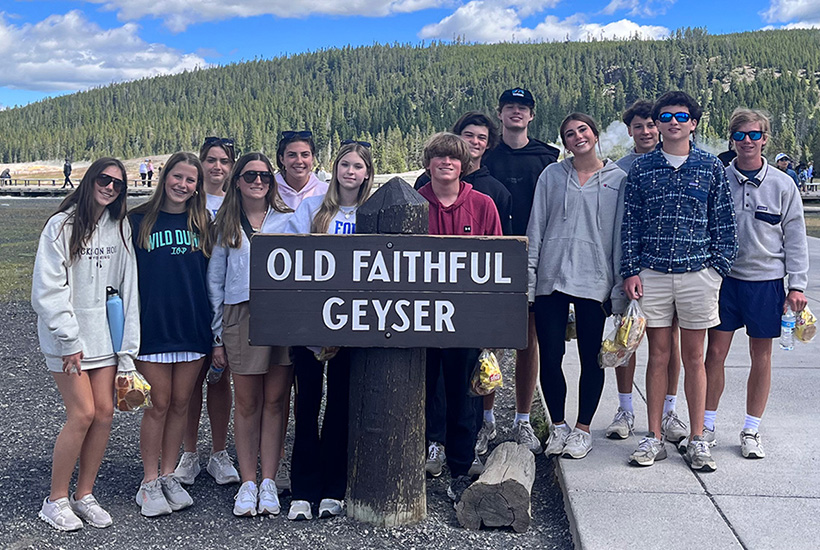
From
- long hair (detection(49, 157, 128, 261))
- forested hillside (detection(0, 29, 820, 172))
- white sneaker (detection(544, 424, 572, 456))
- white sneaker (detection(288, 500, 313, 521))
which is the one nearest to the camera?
long hair (detection(49, 157, 128, 261))

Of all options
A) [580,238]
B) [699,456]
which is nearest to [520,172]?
[580,238]

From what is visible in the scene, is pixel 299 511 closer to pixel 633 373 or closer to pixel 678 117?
pixel 633 373

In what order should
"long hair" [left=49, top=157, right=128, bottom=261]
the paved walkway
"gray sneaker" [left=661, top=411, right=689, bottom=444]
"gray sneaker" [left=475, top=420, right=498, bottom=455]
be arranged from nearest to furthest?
1. the paved walkway
2. "long hair" [left=49, top=157, right=128, bottom=261]
3. "gray sneaker" [left=661, top=411, right=689, bottom=444]
4. "gray sneaker" [left=475, top=420, right=498, bottom=455]

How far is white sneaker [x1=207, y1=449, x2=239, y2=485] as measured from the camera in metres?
→ 4.05

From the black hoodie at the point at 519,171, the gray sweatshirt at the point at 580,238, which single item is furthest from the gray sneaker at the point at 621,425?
the black hoodie at the point at 519,171

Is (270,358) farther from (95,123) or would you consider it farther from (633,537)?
(95,123)

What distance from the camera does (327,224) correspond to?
11.8ft

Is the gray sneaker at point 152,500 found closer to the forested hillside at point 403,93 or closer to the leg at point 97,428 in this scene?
the leg at point 97,428

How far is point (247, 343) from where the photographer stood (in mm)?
3621

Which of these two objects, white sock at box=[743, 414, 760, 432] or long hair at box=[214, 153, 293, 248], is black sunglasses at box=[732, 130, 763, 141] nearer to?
white sock at box=[743, 414, 760, 432]

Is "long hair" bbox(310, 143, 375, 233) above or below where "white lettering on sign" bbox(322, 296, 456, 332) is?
above

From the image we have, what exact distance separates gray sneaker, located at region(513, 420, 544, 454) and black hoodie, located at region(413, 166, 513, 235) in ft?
3.60

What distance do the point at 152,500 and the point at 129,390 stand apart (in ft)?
1.87

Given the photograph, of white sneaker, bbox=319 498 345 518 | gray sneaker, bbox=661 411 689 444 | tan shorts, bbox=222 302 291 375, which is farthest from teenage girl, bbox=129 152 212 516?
gray sneaker, bbox=661 411 689 444
